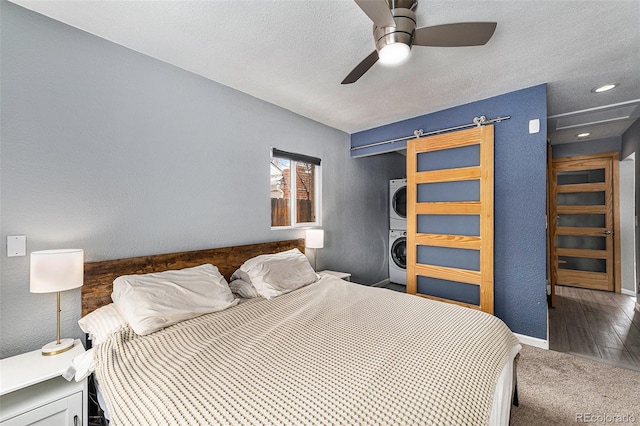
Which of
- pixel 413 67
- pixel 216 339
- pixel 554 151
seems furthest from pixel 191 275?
pixel 554 151

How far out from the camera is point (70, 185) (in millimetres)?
1712

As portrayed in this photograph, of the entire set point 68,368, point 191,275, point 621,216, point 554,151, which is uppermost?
point 554,151

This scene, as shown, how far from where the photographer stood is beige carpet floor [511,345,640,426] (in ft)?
5.41

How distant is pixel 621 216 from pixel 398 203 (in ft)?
11.1

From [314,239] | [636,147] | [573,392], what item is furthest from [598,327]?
[314,239]

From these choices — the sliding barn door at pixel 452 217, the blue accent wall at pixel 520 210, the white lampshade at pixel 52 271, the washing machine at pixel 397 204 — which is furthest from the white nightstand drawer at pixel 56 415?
the washing machine at pixel 397 204

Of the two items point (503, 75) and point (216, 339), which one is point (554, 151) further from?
point (216, 339)

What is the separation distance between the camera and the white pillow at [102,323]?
150cm

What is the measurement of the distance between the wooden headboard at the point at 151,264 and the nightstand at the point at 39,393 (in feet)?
1.31

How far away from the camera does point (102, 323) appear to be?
157 cm

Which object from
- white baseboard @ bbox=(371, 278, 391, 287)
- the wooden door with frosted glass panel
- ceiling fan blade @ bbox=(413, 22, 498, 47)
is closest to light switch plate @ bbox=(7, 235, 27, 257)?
ceiling fan blade @ bbox=(413, 22, 498, 47)

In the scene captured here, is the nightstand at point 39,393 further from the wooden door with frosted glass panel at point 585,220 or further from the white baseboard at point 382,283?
the wooden door with frosted glass panel at point 585,220

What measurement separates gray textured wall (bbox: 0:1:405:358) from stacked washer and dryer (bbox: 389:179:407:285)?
2.50 m

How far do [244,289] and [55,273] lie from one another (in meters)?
1.20
